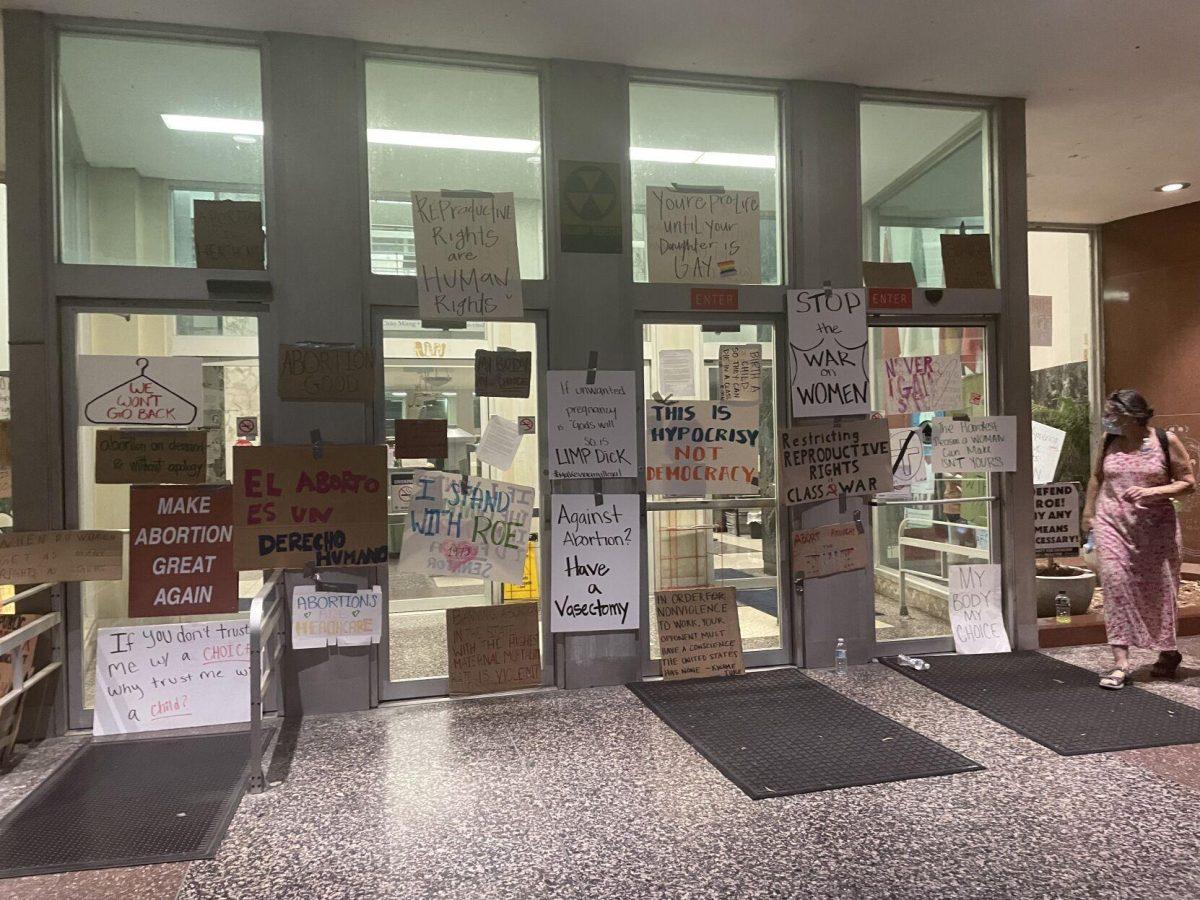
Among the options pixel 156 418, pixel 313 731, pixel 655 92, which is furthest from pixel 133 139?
pixel 313 731

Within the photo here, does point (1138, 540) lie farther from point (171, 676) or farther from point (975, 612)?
point (171, 676)

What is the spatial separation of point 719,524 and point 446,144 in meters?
2.40

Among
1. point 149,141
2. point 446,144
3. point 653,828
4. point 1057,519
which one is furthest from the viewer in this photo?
point 1057,519

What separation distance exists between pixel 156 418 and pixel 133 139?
1299mm

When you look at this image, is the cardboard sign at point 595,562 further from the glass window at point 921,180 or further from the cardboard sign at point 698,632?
the glass window at point 921,180

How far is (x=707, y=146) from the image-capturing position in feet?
14.2

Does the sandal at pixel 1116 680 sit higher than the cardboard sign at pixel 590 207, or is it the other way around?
the cardboard sign at pixel 590 207

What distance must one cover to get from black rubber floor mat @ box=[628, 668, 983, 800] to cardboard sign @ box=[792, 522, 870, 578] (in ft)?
1.87

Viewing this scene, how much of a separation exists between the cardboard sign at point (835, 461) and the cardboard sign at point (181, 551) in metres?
2.78

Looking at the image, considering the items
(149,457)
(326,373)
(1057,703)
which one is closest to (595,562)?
(326,373)

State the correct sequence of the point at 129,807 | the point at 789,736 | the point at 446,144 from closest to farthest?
the point at 129,807
the point at 789,736
the point at 446,144

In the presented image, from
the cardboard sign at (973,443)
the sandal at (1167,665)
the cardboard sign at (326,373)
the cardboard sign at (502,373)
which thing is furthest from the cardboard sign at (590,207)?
the sandal at (1167,665)

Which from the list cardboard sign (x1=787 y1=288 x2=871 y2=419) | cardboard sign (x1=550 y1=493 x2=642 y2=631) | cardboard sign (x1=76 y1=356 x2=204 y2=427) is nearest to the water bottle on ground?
cardboard sign (x1=550 y1=493 x2=642 y2=631)

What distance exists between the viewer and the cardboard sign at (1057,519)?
16.1 ft
